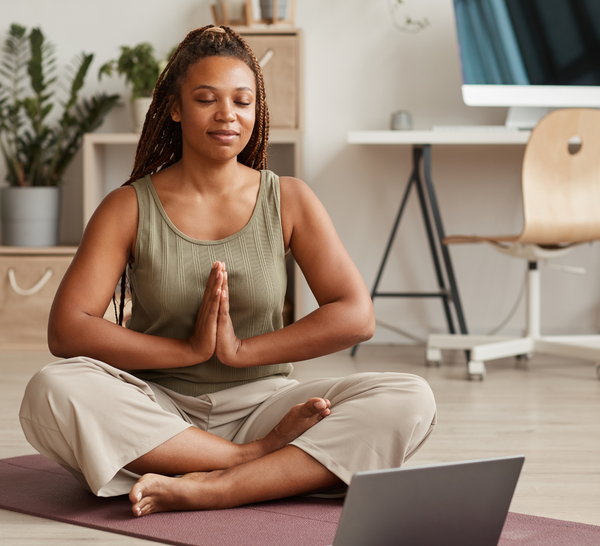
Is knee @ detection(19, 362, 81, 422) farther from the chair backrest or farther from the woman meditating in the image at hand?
the chair backrest

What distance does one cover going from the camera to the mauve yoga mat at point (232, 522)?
1067mm

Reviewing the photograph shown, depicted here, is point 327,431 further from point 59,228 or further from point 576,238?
point 59,228

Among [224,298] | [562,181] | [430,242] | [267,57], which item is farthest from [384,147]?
[224,298]

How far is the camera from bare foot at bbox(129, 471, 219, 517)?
3.67ft

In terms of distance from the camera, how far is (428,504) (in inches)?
35.4

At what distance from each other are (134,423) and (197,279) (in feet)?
0.89

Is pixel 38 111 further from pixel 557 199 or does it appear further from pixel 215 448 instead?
pixel 215 448

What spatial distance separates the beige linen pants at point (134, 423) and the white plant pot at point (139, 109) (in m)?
1.96

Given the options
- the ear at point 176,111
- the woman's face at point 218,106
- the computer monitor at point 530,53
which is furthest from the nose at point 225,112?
the computer monitor at point 530,53

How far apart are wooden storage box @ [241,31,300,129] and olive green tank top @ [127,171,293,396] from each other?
1.70 meters

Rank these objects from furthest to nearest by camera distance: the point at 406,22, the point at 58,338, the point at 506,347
Answer: the point at 406,22
the point at 506,347
the point at 58,338

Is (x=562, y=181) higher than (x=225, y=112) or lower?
lower

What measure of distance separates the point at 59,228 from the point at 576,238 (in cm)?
202

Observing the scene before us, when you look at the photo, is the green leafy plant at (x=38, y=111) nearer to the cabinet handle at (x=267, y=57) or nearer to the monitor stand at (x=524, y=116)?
the cabinet handle at (x=267, y=57)
